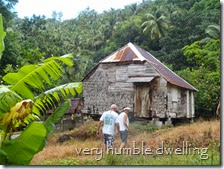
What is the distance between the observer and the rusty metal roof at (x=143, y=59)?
9.00 feet

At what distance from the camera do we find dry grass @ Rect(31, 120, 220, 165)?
2609 mm

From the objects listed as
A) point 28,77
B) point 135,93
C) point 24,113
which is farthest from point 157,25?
point 24,113

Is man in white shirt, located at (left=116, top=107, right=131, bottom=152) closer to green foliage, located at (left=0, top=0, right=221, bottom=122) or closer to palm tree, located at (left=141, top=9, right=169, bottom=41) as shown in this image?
green foliage, located at (left=0, top=0, right=221, bottom=122)

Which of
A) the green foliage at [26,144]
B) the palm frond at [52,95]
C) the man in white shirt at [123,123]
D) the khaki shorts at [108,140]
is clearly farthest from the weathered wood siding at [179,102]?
the green foliage at [26,144]

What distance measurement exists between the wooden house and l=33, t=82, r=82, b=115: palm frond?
0.21 metres

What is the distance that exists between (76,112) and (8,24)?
0.89 m

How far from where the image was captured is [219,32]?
269 cm

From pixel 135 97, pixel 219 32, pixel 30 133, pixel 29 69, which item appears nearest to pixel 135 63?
pixel 135 97

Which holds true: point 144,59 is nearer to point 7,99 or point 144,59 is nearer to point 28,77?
point 28,77

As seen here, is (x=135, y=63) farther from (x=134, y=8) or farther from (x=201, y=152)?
(x=201, y=152)

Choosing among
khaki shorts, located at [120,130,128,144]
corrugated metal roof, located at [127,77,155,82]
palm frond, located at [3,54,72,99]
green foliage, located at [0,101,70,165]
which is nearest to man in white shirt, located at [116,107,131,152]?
khaki shorts, located at [120,130,128,144]

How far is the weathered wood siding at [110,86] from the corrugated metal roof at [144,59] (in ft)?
0.12

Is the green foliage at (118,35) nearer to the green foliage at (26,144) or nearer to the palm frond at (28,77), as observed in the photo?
the palm frond at (28,77)

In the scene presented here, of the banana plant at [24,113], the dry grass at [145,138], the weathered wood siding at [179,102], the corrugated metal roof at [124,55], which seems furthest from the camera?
the corrugated metal roof at [124,55]
